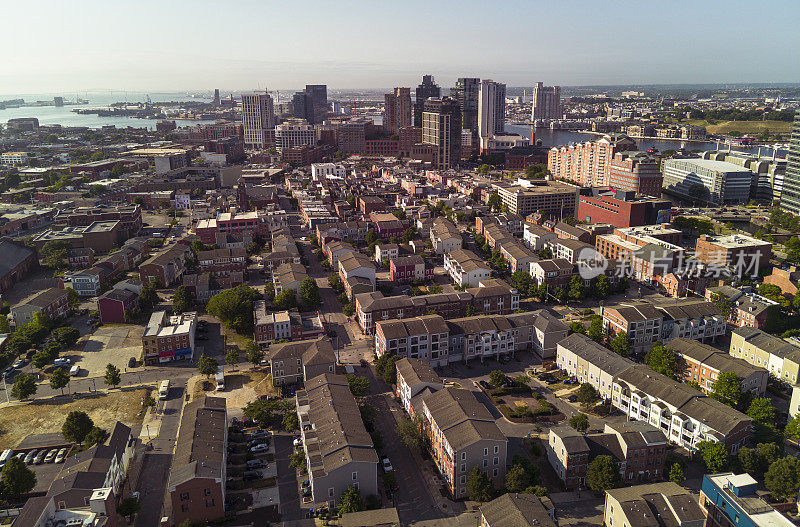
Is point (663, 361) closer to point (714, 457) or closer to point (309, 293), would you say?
point (714, 457)

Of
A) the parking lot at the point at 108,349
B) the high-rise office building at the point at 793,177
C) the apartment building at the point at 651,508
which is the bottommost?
the parking lot at the point at 108,349

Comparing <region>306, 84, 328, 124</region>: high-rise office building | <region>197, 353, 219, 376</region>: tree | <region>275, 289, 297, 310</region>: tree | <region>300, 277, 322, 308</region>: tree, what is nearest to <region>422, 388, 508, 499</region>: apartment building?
<region>197, 353, 219, 376</region>: tree

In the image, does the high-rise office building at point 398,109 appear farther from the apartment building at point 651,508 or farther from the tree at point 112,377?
the apartment building at point 651,508

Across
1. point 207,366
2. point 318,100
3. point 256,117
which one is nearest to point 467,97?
point 256,117

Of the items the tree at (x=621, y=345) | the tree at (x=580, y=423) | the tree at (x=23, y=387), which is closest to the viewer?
the tree at (x=580, y=423)

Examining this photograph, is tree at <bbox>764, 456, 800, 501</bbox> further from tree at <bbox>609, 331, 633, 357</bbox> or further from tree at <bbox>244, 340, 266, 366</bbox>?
tree at <bbox>244, 340, 266, 366</bbox>

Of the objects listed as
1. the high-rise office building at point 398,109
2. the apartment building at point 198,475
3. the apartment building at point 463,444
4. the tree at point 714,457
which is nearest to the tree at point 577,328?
the tree at point 714,457

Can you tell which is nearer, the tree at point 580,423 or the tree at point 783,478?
the tree at point 783,478

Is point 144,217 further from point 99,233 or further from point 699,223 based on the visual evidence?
point 699,223
